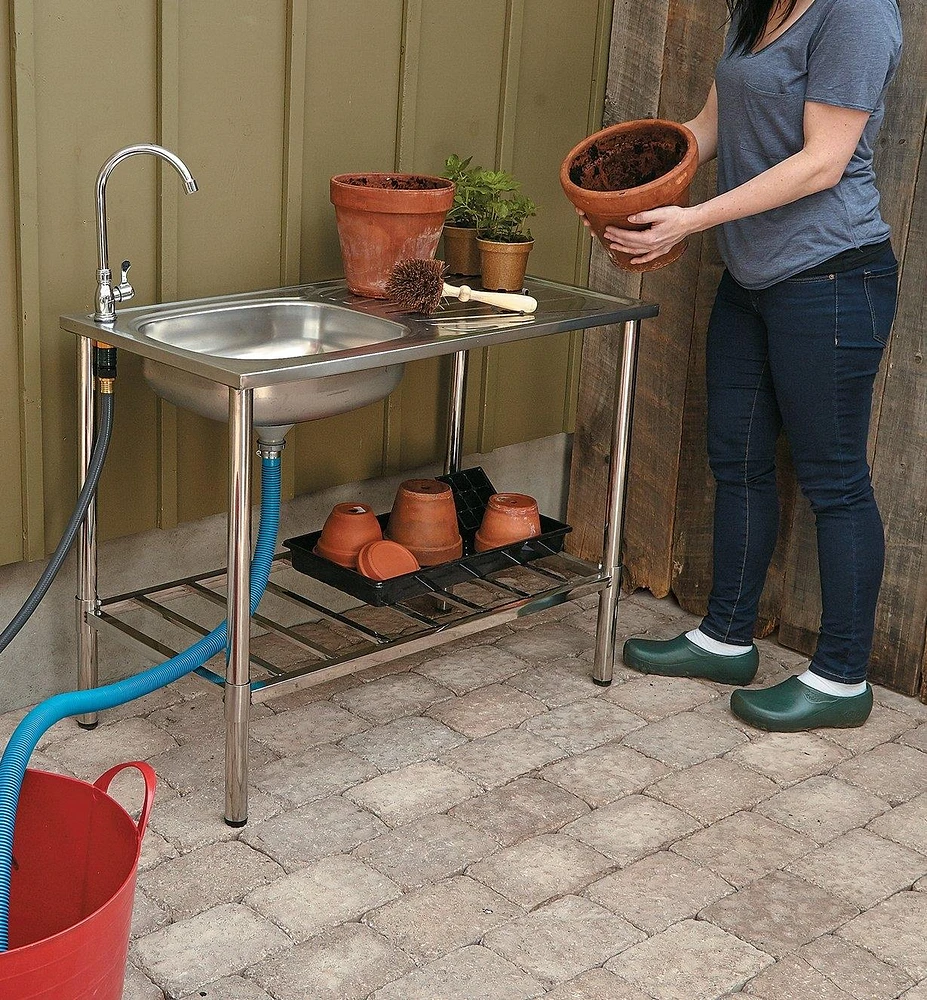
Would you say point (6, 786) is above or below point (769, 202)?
below

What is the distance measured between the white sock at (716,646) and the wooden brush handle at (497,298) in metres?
0.91

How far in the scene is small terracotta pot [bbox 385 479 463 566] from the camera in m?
2.80

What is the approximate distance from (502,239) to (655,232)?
0.38 metres

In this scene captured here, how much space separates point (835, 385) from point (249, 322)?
3.89ft

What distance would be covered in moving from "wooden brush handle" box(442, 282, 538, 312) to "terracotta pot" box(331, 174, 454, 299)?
0.32 ft

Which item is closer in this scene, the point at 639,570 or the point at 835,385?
the point at 835,385

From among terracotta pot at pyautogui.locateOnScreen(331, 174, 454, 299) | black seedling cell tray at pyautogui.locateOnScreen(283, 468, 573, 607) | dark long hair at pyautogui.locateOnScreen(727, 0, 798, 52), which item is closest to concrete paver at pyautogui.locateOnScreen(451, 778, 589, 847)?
black seedling cell tray at pyautogui.locateOnScreen(283, 468, 573, 607)

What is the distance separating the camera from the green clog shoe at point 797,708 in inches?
112

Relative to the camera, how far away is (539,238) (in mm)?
3352

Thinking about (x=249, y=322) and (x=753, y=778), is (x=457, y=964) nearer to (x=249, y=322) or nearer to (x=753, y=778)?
(x=753, y=778)

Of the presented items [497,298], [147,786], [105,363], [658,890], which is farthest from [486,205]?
[147,786]

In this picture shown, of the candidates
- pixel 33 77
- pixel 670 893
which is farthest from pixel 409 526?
pixel 33 77

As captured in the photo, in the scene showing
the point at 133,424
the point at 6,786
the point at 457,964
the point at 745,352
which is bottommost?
the point at 457,964

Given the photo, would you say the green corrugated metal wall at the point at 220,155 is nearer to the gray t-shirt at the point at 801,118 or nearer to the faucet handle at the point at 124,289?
the faucet handle at the point at 124,289
